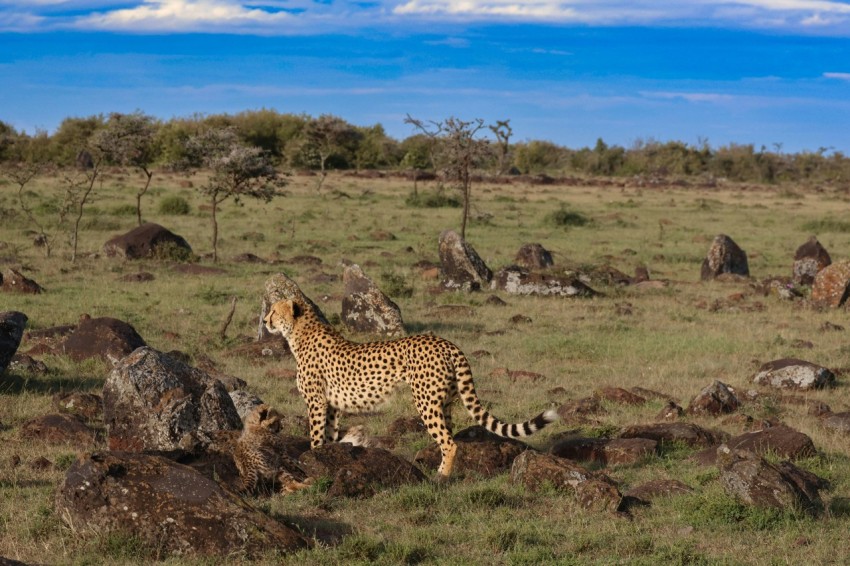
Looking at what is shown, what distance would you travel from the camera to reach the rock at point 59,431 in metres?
11.2

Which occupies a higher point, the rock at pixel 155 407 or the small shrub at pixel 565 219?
the small shrub at pixel 565 219

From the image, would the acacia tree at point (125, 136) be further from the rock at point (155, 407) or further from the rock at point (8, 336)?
the rock at point (155, 407)

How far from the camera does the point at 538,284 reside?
78.5ft

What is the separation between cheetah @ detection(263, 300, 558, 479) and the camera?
1002cm

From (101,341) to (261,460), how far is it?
278 inches

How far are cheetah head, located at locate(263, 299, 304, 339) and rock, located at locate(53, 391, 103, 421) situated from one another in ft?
8.90

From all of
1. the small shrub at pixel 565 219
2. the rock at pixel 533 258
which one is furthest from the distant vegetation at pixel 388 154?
the rock at pixel 533 258

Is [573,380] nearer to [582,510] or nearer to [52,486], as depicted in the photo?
[582,510]

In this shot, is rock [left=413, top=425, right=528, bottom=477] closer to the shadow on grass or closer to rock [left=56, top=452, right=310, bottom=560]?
rock [left=56, top=452, right=310, bottom=560]

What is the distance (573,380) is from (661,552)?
766 cm

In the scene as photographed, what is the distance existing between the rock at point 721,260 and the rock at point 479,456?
18109 mm

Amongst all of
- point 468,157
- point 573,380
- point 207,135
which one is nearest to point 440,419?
point 573,380

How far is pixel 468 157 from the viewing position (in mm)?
33219

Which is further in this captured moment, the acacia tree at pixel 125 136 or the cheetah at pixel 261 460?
the acacia tree at pixel 125 136
